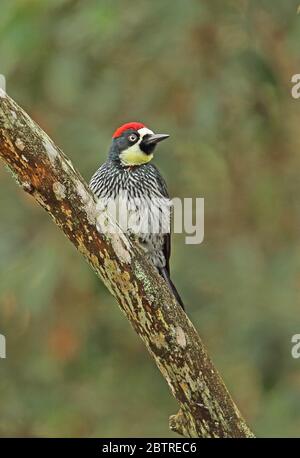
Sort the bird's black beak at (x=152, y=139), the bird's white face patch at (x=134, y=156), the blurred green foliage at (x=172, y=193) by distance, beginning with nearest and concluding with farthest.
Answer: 1. the bird's black beak at (x=152, y=139)
2. the bird's white face patch at (x=134, y=156)
3. the blurred green foliage at (x=172, y=193)

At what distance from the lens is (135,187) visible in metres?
5.22

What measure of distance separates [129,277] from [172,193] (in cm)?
377

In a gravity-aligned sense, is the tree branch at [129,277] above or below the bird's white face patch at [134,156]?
below

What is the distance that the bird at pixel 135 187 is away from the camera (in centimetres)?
511

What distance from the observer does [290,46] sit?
763 cm

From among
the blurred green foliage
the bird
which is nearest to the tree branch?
the bird

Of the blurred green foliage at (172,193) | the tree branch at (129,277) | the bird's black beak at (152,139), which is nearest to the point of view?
the tree branch at (129,277)

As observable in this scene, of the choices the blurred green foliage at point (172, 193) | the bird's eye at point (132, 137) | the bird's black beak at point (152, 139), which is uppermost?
the blurred green foliage at point (172, 193)

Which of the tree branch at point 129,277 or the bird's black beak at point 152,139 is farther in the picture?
the bird's black beak at point 152,139

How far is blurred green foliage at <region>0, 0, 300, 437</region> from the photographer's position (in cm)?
708

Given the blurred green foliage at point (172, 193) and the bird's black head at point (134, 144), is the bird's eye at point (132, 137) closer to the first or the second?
the bird's black head at point (134, 144)

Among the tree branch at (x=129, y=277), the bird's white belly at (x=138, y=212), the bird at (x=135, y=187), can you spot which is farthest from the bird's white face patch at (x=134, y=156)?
the tree branch at (x=129, y=277)
